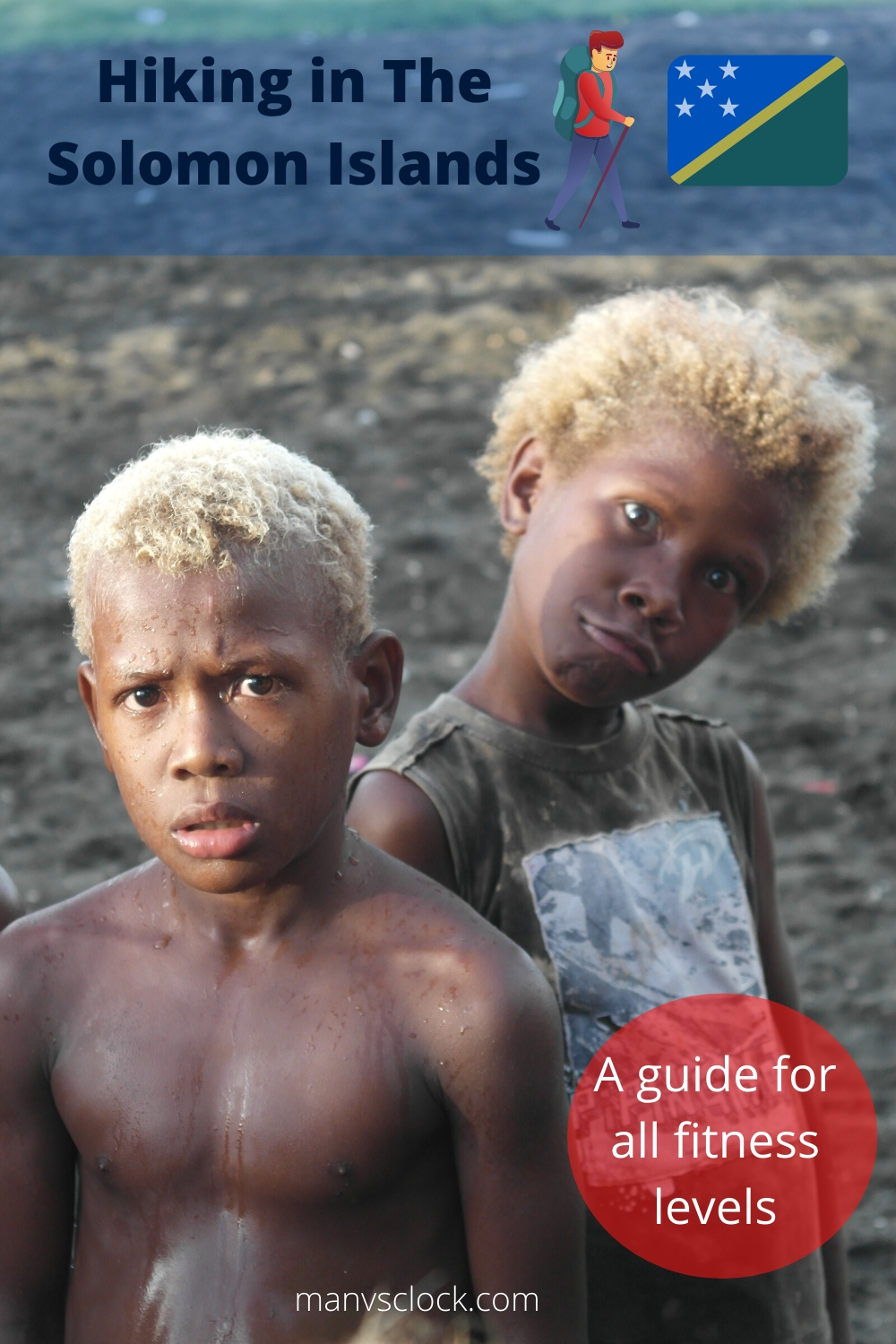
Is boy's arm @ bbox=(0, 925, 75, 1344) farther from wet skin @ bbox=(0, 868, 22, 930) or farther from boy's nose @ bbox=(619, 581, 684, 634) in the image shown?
boy's nose @ bbox=(619, 581, 684, 634)

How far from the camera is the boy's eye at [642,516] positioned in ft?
6.39

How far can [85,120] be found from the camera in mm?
6387

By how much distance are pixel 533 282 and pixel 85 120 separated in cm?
209

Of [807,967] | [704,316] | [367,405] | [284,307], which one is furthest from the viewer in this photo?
[284,307]

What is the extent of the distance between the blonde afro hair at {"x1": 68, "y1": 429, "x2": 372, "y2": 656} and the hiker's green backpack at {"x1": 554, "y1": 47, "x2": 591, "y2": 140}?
1412 mm

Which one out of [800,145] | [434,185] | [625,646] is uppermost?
[434,185]

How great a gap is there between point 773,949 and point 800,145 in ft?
4.96

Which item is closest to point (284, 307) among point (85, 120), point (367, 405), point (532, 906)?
point (367, 405)

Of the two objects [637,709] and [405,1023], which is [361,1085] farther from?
[637,709]

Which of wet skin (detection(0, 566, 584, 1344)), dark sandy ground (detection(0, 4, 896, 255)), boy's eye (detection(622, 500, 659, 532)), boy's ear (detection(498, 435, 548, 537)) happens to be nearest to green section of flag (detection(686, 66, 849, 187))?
boy's ear (detection(498, 435, 548, 537))

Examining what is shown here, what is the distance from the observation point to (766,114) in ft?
8.97

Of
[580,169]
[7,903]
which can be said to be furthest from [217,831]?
[580,169]

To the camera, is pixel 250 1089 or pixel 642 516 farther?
pixel 642 516

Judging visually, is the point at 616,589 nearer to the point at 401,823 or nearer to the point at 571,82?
the point at 401,823
